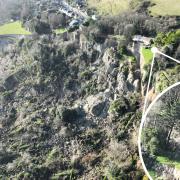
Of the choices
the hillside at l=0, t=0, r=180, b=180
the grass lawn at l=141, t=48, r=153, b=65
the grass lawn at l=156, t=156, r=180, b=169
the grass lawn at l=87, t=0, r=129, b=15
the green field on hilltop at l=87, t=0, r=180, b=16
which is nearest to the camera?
the grass lawn at l=156, t=156, r=180, b=169

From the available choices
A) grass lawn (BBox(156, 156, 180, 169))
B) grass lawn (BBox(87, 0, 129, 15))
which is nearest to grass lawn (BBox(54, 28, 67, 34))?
grass lawn (BBox(87, 0, 129, 15))

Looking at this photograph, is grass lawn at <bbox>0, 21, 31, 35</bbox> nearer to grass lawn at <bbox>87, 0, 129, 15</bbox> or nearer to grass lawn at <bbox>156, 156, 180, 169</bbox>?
grass lawn at <bbox>87, 0, 129, 15</bbox>

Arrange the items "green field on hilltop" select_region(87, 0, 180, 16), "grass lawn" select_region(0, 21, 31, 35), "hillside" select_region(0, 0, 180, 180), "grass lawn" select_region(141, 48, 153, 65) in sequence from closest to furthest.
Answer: "hillside" select_region(0, 0, 180, 180) → "grass lawn" select_region(141, 48, 153, 65) → "green field on hilltop" select_region(87, 0, 180, 16) → "grass lawn" select_region(0, 21, 31, 35)

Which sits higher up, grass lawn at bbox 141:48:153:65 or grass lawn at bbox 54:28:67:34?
grass lawn at bbox 141:48:153:65

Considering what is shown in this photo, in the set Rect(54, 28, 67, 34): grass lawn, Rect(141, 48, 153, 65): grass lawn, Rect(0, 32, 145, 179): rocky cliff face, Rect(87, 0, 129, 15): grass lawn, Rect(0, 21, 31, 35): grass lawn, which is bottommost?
Rect(0, 32, 145, 179): rocky cliff face

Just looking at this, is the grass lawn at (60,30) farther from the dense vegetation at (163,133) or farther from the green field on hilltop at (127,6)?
the dense vegetation at (163,133)
